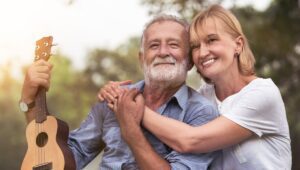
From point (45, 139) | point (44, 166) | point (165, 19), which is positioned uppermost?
point (165, 19)

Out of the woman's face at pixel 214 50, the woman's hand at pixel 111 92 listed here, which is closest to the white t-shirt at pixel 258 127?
the woman's face at pixel 214 50

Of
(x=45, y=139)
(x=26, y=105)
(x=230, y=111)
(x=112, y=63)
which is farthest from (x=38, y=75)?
(x=112, y=63)

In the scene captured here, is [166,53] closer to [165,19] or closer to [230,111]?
[165,19]

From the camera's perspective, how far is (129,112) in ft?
7.88

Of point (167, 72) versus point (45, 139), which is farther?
point (45, 139)

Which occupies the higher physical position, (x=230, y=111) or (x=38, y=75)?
(x=38, y=75)

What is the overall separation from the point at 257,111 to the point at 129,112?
0.52 metres

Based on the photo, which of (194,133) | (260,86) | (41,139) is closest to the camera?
(194,133)

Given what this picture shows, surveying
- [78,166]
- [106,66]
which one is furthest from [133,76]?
[78,166]

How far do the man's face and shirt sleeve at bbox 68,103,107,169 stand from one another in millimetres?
322

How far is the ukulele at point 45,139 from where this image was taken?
8.54 feet

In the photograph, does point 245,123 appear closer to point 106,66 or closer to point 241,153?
point 241,153

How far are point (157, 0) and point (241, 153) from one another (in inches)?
261

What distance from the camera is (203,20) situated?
2.57 m
